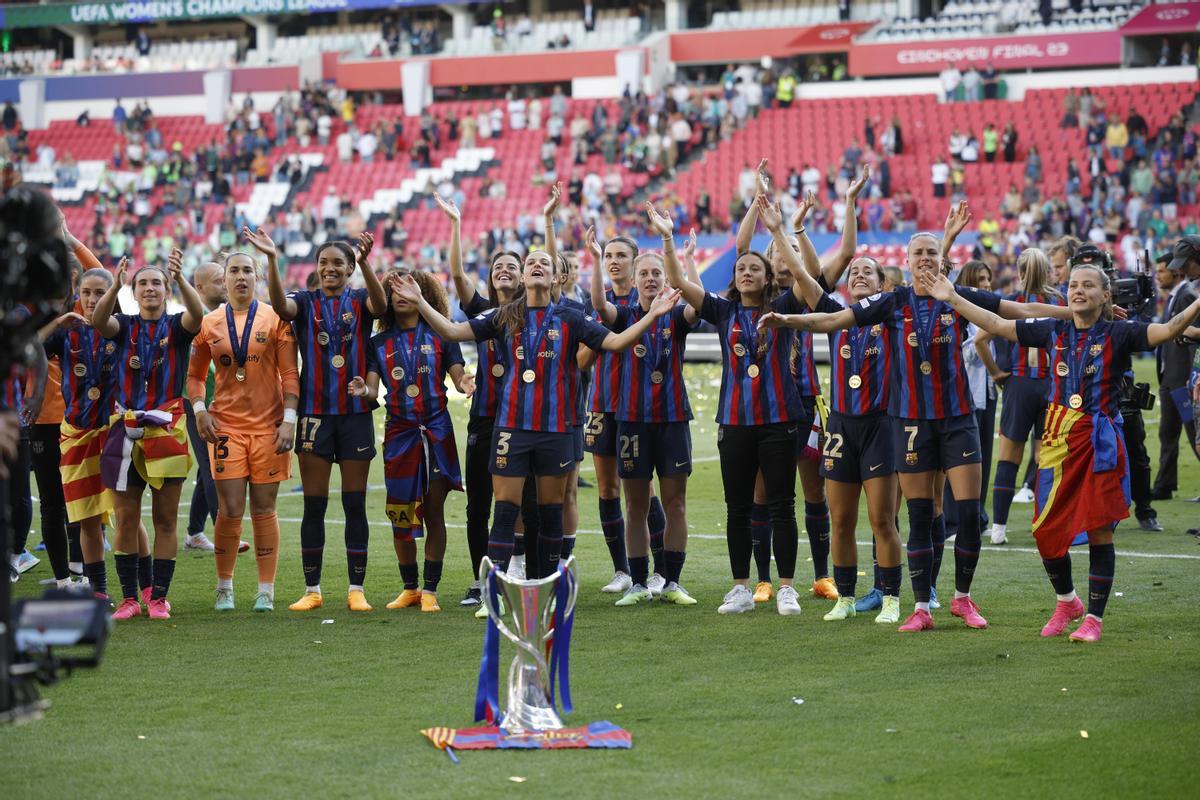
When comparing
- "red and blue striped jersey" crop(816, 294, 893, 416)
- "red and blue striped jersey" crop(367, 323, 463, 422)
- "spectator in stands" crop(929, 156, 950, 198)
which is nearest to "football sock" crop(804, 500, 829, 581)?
"red and blue striped jersey" crop(816, 294, 893, 416)

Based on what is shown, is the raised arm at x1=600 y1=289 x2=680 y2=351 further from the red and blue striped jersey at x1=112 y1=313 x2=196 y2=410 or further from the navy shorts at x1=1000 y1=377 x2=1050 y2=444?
the navy shorts at x1=1000 y1=377 x2=1050 y2=444

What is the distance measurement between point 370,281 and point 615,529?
2174 mm

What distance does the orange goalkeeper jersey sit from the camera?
861cm

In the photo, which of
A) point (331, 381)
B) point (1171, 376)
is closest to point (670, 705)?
point (331, 381)

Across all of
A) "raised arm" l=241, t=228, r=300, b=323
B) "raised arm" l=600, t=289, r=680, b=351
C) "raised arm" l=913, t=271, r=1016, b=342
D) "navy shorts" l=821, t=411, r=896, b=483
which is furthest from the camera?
"raised arm" l=241, t=228, r=300, b=323

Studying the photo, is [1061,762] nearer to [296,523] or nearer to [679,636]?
[679,636]

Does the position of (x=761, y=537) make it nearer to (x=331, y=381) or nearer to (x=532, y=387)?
(x=532, y=387)

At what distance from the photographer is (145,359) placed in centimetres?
861

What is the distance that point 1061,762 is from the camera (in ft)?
18.0

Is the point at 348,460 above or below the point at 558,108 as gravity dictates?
below

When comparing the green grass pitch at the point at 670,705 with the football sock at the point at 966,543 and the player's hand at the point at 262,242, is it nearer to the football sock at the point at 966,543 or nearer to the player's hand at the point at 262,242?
the football sock at the point at 966,543

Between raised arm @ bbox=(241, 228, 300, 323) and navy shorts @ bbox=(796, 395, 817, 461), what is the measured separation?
2.87m

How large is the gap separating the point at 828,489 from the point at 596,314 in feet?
5.65

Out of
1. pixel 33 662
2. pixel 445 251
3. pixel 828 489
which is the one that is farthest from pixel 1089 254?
pixel 445 251
